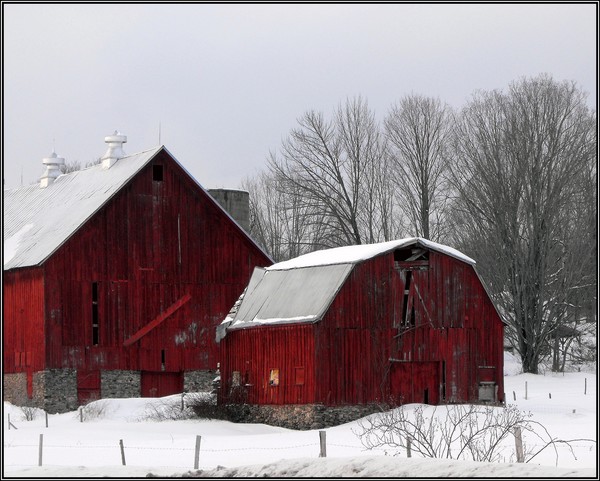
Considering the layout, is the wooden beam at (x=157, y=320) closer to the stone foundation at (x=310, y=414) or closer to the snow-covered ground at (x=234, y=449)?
the snow-covered ground at (x=234, y=449)

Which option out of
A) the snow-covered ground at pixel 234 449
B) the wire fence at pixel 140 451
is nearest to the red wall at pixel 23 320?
the snow-covered ground at pixel 234 449

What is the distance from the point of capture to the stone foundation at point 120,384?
44375 mm

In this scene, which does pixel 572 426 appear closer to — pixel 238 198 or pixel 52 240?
pixel 52 240

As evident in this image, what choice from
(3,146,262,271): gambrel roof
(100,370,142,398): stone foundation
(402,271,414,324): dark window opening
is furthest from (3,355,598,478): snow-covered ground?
(3,146,262,271): gambrel roof

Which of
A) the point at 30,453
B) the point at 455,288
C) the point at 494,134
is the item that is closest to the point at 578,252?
the point at 494,134

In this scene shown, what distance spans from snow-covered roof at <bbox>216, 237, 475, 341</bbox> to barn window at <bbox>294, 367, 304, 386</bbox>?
4.37 ft

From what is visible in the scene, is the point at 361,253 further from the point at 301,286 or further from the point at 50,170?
the point at 50,170

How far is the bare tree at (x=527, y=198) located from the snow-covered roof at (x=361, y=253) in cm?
1896

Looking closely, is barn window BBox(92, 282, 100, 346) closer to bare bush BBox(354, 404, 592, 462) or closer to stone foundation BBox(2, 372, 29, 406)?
stone foundation BBox(2, 372, 29, 406)

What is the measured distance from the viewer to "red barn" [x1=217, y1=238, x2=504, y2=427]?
37250 mm

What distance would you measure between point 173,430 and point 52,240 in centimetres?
1024

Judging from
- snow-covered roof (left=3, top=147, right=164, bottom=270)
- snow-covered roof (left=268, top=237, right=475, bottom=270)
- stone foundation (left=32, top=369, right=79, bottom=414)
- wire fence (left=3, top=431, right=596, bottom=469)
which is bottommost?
wire fence (left=3, top=431, right=596, bottom=469)

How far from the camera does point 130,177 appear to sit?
45125 millimetres

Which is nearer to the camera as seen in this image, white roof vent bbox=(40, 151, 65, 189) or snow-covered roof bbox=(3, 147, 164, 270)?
snow-covered roof bbox=(3, 147, 164, 270)
